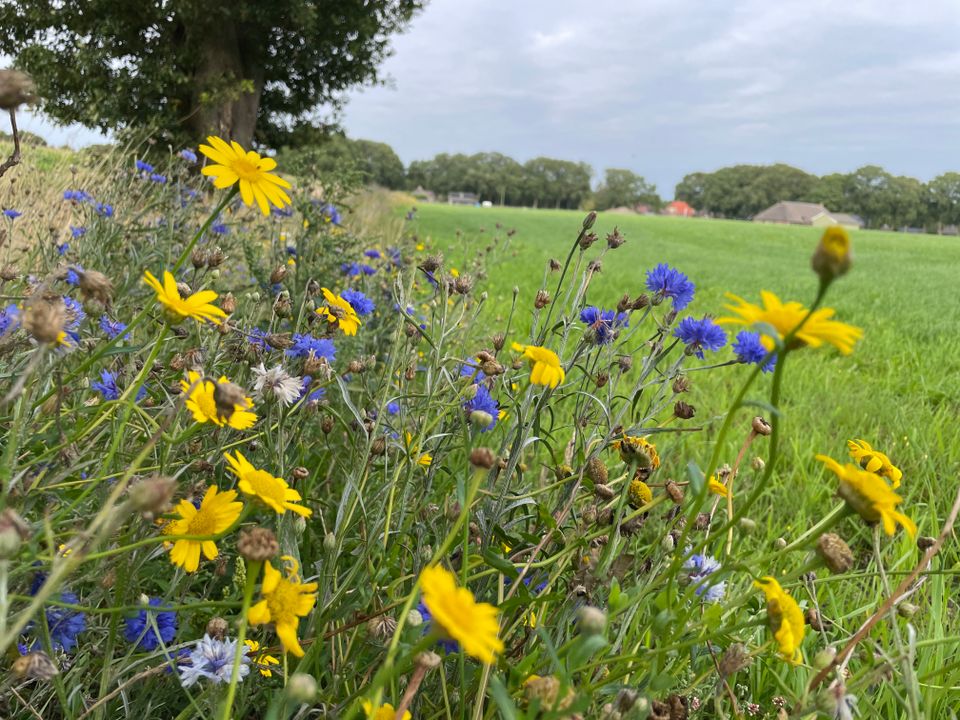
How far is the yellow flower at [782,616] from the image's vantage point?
656 mm

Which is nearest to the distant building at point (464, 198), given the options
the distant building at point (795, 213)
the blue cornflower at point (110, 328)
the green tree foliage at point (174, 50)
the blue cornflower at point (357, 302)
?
the distant building at point (795, 213)

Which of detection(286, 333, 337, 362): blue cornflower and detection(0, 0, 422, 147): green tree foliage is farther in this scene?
detection(0, 0, 422, 147): green tree foliage

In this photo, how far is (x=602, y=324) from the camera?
1245 mm

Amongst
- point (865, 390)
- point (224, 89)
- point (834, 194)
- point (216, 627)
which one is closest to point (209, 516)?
point (216, 627)

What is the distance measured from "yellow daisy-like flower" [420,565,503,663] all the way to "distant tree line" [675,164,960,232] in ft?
124

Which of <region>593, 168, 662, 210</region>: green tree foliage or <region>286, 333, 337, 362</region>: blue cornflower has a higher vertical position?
<region>593, 168, 662, 210</region>: green tree foliage

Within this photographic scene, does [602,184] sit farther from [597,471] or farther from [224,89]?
[597,471]

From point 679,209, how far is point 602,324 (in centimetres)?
7787

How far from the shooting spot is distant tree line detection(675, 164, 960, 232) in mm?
42906

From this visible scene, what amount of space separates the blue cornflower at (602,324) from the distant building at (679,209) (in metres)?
75.1

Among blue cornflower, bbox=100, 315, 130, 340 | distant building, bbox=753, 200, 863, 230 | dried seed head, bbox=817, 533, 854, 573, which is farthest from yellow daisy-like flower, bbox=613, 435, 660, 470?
distant building, bbox=753, 200, 863, 230

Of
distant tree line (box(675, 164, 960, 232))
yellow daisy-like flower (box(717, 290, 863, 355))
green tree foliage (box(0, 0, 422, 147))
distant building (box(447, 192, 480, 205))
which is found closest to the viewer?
yellow daisy-like flower (box(717, 290, 863, 355))

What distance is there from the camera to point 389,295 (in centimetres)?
248

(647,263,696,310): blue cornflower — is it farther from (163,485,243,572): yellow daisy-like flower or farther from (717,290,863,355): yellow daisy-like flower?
(163,485,243,572): yellow daisy-like flower
